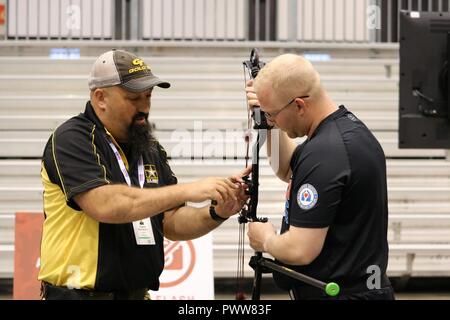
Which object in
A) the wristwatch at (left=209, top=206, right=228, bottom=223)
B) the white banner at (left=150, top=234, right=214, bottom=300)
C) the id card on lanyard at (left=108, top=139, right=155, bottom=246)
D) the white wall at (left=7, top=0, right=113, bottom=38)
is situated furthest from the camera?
the white wall at (left=7, top=0, right=113, bottom=38)

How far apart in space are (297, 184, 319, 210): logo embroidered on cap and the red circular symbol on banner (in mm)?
3039

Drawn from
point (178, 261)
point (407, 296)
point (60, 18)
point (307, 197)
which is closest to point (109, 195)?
point (307, 197)

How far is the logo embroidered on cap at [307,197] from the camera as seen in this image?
2545 mm

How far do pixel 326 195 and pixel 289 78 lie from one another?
1.42ft

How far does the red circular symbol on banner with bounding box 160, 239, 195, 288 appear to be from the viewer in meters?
5.51

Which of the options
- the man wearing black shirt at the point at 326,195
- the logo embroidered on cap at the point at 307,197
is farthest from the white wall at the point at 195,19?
the logo embroidered on cap at the point at 307,197

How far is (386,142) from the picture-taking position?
756 cm

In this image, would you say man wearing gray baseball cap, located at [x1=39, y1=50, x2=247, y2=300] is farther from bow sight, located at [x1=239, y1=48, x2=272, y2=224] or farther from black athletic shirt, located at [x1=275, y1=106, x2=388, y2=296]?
black athletic shirt, located at [x1=275, y1=106, x2=388, y2=296]

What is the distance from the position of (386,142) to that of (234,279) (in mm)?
2086

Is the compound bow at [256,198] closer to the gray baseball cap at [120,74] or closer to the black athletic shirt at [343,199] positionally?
the black athletic shirt at [343,199]

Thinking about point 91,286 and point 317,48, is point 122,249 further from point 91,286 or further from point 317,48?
point 317,48

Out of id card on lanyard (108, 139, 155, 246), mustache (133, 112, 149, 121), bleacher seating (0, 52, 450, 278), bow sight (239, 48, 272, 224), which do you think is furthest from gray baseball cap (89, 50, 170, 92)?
bleacher seating (0, 52, 450, 278)

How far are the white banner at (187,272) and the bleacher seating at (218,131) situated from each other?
1.39 m
